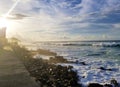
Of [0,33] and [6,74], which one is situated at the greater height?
[0,33]

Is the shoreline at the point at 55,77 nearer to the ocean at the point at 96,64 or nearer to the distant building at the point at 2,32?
the ocean at the point at 96,64

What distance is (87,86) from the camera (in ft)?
46.6

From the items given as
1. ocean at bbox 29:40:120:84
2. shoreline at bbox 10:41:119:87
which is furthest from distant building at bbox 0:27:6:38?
shoreline at bbox 10:41:119:87

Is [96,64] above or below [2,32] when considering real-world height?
below

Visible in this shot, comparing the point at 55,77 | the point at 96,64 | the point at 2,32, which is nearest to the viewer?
the point at 55,77

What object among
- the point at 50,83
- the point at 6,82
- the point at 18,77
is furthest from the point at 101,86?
the point at 6,82

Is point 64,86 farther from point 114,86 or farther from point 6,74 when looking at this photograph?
point 114,86

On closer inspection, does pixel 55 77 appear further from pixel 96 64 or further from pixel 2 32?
pixel 2 32

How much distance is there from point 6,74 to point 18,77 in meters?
0.87

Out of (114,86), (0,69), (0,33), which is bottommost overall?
(114,86)

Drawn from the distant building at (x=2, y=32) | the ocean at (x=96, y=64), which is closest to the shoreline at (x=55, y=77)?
the ocean at (x=96, y=64)

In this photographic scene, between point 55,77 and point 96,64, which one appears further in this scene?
point 96,64

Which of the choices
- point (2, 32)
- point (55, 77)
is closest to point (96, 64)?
point (55, 77)

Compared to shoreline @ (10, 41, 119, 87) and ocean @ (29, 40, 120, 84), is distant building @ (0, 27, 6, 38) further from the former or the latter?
shoreline @ (10, 41, 119, 87)
